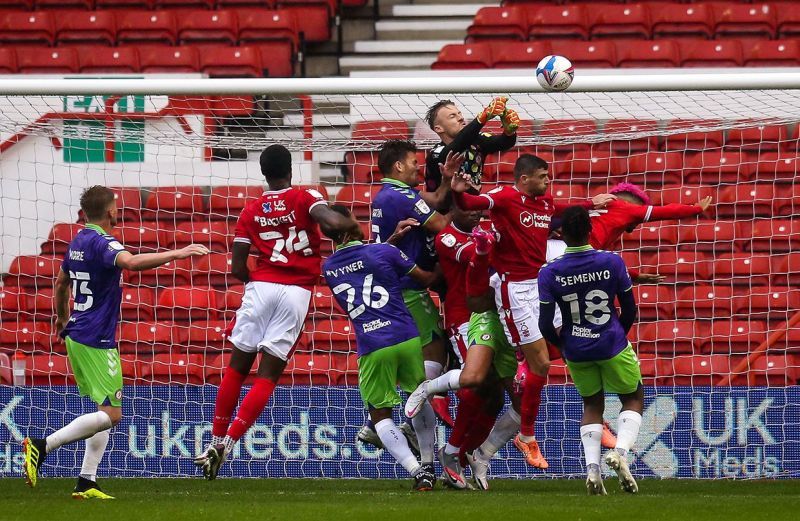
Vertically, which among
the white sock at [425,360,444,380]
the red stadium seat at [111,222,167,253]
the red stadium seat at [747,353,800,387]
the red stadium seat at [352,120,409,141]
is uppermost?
the red stadium seat at [352,120,409,141]

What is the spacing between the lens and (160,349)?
11.9m

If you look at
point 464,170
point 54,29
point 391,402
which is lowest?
point 391,402

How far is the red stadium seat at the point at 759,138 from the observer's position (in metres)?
12.1

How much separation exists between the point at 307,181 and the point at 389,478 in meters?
3.84

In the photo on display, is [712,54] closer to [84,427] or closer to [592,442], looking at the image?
[592,442]

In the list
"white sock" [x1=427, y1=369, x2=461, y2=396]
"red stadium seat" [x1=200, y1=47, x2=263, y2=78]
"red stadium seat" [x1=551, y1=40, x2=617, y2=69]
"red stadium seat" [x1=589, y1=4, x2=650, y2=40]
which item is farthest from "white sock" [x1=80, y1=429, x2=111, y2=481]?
"red stadium seat" [x1=589, y1=4, x2=650, y2=40]

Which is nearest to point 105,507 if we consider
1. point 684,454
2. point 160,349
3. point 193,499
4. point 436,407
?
point 193,499

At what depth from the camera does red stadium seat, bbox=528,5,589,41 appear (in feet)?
50.8

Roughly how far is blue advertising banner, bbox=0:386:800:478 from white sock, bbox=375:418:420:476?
1922mm

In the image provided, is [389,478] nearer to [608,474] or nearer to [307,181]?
[608,474]

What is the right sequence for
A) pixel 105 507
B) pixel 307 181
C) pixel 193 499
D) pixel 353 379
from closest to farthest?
pixel 105 507
pixel 193 499
pixel 353 379
pixel 307 181

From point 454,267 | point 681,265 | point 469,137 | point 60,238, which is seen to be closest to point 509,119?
point 469,137

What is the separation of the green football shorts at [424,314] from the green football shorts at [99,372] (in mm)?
2195

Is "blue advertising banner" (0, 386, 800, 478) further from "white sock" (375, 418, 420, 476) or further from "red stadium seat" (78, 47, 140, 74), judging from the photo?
"red stadium seat" (78, 47, 140, 74)
